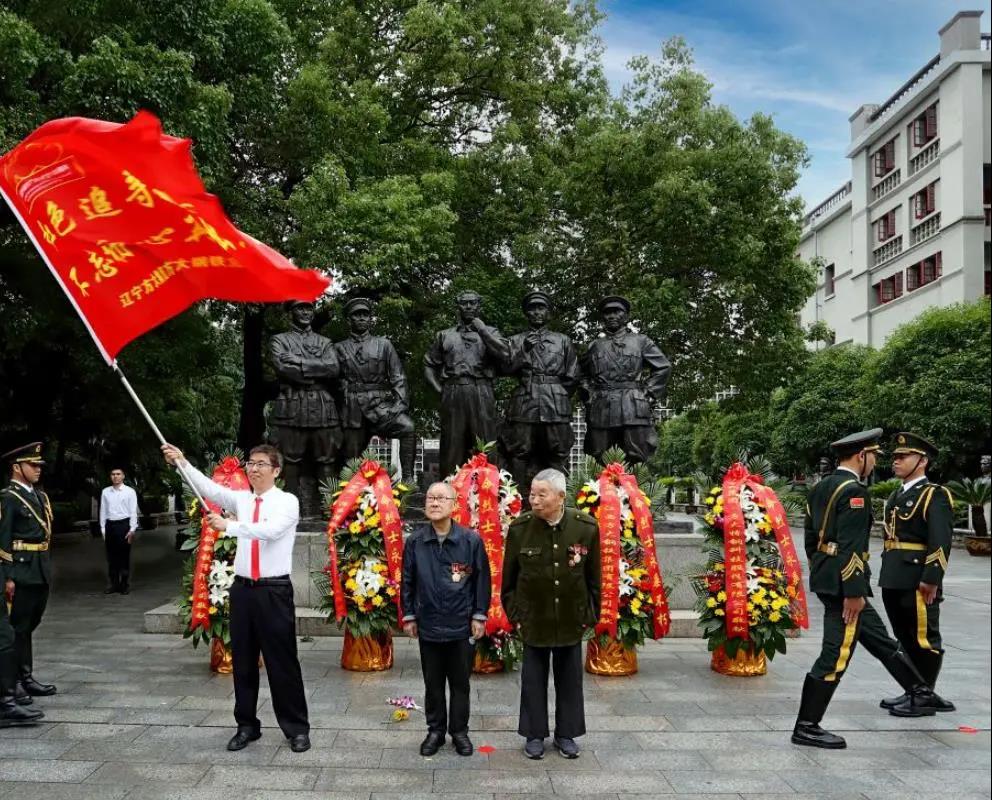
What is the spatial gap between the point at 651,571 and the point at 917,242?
32048mm

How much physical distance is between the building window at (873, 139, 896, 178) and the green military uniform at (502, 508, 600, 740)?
34.2 metres

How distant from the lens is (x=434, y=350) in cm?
A: 1010

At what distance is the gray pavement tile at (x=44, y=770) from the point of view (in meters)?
4.80

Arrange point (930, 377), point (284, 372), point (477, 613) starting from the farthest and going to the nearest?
point (930, 377) → point (284, 372) → point (477, 613)

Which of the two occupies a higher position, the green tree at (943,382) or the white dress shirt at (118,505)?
the green tree at (943,382)

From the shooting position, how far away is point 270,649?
17.4 ft

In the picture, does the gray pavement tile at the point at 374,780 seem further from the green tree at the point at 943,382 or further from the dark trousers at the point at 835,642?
the green tree at the point at 943,382

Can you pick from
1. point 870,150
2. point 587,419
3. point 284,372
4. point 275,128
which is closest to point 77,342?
point 275,128

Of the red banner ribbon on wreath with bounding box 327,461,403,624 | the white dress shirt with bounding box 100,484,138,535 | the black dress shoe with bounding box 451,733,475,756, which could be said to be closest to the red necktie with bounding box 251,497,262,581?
the black dress shoe with bounding box 451,733,475,756

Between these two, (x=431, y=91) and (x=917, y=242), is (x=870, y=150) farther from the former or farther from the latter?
(x=431, y=91)

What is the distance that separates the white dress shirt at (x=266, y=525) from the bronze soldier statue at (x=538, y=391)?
4.66 meters

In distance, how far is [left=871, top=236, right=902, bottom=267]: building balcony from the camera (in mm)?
38438

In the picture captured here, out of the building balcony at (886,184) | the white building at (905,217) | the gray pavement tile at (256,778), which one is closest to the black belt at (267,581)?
the gray pavement tile at (256,778)

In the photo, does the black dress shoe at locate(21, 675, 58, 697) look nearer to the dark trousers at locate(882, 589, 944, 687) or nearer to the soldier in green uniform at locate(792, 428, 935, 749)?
the soldier in green uniform at locate(792, 428, 935, 749)
